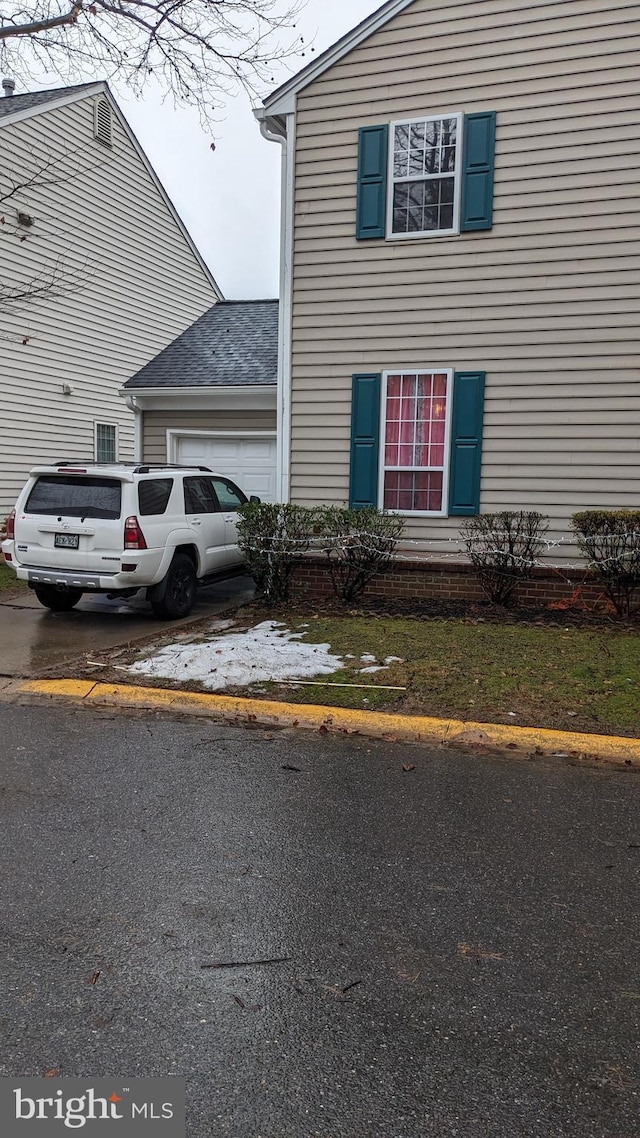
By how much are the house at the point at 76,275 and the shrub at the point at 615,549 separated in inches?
372

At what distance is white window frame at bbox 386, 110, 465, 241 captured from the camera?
9.76 meters

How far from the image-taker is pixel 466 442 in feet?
32.2

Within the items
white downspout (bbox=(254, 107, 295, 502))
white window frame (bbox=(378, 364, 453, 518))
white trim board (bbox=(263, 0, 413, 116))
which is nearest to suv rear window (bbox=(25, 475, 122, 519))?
→ white downspout (bbox=(254, 107, 295, 502))

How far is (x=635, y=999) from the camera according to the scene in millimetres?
2691

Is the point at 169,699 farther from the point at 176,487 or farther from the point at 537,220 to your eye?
the point at 537,220

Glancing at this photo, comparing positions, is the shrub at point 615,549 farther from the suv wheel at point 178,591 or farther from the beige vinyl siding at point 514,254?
the suv wheel at point 178,591

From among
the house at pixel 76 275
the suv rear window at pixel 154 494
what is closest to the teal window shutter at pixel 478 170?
the suv rear window at pixel 154 494

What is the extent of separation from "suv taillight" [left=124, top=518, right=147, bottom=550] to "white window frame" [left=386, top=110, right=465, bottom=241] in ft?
15.9

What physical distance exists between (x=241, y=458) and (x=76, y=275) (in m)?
5.95

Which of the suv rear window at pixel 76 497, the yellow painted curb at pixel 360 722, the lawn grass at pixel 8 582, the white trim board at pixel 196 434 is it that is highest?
the white trim board at pixel 196 434

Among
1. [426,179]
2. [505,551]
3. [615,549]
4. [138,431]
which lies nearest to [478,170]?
[426,179]

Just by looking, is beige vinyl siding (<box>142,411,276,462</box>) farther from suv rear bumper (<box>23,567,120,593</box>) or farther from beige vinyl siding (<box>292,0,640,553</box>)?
suv rear bumper (<box>23,567,120,593</box>)

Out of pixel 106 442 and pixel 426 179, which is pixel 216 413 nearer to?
pixel 106 442

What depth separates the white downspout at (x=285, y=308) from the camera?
10.5 meters
